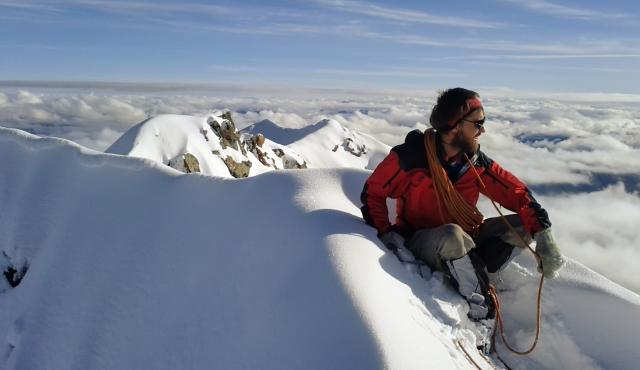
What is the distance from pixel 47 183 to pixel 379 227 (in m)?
4.57

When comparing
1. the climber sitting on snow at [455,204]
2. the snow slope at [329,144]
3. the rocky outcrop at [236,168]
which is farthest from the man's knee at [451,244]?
the snow slope at [329,144]

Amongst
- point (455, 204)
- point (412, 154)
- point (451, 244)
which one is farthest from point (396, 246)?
point (412, 154)

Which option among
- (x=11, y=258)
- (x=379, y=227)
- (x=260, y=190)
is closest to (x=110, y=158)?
(x=11, y=258)

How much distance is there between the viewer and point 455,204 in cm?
483

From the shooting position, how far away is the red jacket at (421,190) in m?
4.73

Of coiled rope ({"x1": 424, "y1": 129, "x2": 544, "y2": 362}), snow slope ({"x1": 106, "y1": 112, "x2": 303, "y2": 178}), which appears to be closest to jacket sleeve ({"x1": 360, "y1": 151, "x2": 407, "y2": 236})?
coiled rope ({"x1": 424, "y1": 129, "x2": 544, "y2": 362})

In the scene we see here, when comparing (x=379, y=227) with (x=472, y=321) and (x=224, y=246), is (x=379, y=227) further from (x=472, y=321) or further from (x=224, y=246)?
(x=224, y=246)

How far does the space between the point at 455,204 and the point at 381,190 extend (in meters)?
0.79

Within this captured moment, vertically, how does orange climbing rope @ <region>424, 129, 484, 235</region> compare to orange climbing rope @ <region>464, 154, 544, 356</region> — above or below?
above

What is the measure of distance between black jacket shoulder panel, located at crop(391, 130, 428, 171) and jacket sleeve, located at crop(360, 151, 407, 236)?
0.16 feet

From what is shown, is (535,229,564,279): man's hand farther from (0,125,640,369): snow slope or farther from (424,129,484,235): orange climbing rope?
(424,129,484,235): orange climbing rope

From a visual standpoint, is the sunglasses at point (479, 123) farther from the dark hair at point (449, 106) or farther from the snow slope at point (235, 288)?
the snow slope at point (235, 288)

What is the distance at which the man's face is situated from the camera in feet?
15.0

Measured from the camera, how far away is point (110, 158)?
6152 mm
